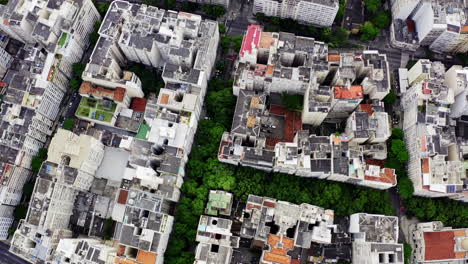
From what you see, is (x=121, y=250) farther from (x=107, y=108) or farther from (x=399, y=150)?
(x=399, y=150)

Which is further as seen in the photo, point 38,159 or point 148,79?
point 148,79

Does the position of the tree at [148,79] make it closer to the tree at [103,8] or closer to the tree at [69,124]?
the tree at [103,8]

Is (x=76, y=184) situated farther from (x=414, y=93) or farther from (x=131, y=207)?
(x=414, y=93)

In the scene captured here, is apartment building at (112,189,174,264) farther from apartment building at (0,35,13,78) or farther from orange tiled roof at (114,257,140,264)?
apartment building at (0,35,13,78)

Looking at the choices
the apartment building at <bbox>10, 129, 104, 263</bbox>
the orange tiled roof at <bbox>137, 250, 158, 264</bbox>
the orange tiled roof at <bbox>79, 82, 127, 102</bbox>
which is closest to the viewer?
the orange tiled roof at <bbox>137, 250, 158, 264</bbox>

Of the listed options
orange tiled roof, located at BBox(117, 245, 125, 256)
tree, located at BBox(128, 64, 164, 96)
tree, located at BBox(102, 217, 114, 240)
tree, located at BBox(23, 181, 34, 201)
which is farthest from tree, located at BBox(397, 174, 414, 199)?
tree, located at BBox(23, 181, 34, 201)

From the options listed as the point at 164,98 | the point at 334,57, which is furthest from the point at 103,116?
the point at 334,57

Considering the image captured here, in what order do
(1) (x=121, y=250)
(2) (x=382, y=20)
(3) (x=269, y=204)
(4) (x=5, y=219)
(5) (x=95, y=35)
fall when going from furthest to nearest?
(2) (x=382, y=20) < (5) (x=95, y=35) < (4) (x=5, y=219) < (3) (x=269, y=204) < (1) (x=121, y=250)
